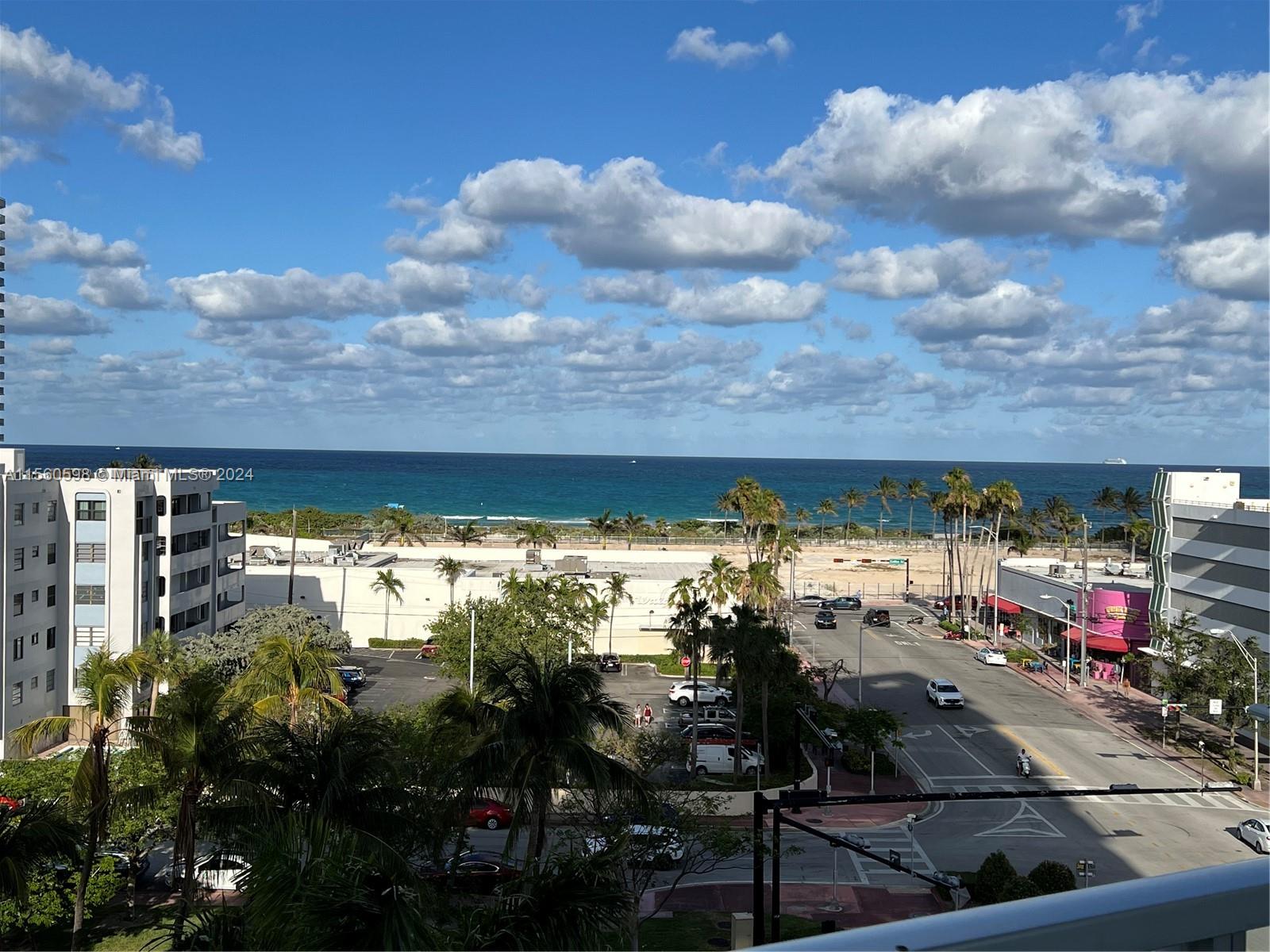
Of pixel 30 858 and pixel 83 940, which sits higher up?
pixel 30 858

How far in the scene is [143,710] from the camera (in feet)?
146

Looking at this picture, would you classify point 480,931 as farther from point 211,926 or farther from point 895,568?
point 895,568

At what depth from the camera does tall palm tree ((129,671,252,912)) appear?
68.3ft

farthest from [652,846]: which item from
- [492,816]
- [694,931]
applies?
[492,816]

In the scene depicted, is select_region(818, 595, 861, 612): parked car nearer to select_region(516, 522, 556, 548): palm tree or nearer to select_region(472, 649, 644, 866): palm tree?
select_region(516, 522, 556, 548): palm tree

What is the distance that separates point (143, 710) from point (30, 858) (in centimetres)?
2773

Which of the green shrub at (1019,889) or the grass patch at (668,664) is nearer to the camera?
the green shrub at (1019,889)

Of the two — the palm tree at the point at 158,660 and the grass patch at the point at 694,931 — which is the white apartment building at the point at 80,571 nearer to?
the palm tree at the point at 158,660

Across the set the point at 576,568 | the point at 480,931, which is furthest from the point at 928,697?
the point at 480,931

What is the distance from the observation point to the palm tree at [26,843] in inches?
720

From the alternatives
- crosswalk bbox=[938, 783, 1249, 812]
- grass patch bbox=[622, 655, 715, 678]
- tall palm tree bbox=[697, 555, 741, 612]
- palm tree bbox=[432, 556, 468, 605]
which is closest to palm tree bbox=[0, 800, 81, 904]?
crosswalk bbox=[938, 783, 1249, 812]

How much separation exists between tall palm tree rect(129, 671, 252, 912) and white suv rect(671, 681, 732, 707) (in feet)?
109

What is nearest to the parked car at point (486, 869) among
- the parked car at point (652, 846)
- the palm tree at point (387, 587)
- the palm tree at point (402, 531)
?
the parked car at point (652, 846)

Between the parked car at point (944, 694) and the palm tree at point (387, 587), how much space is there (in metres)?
34.7
